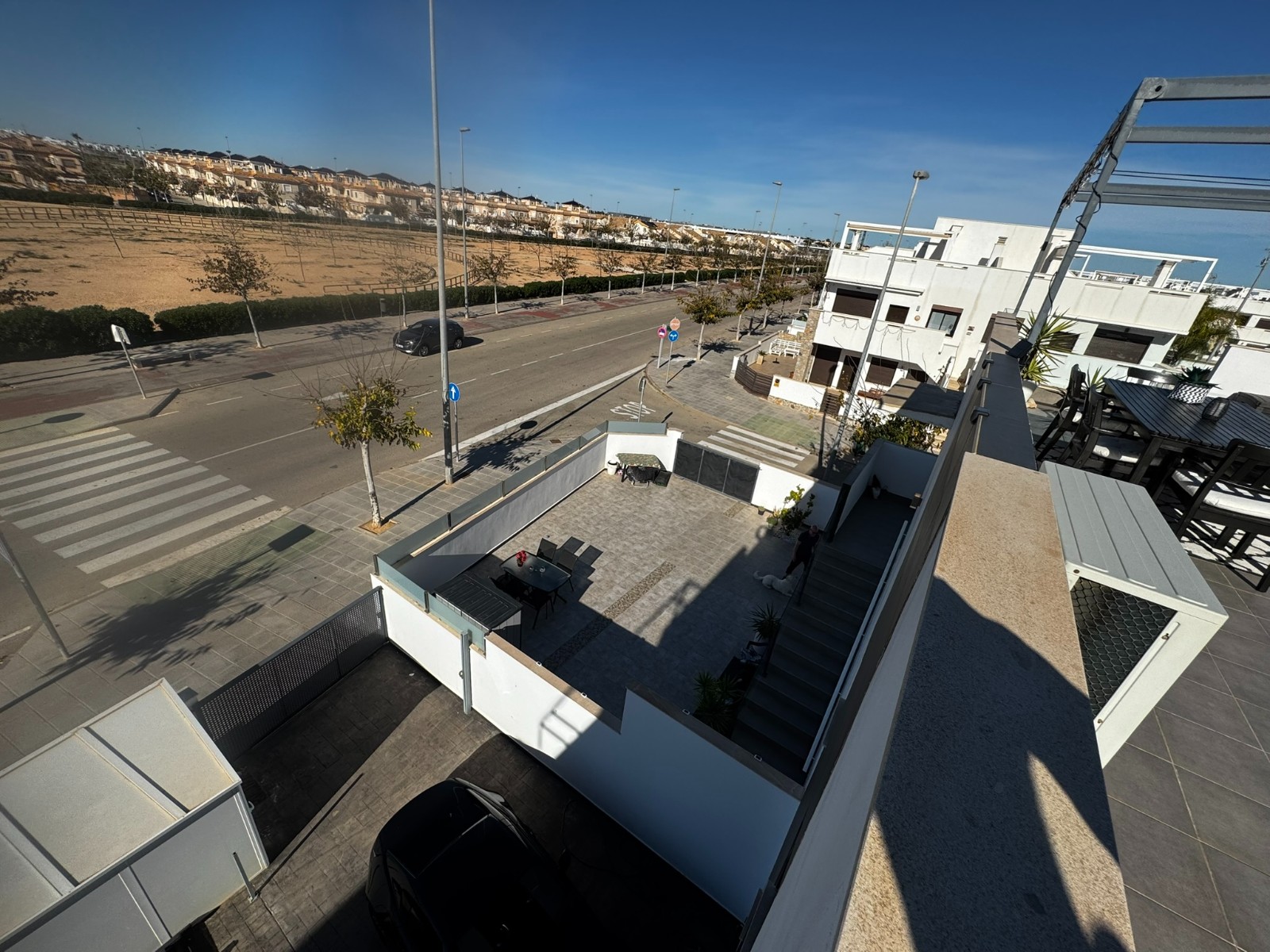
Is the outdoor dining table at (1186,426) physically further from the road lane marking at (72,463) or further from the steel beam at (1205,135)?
the road lane marking at (72,463)

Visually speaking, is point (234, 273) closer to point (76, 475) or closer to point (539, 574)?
point (76, 475)

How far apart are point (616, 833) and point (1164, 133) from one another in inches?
557

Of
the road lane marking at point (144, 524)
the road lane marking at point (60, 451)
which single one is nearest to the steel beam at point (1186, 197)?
the road lane marking at point (144, 524)

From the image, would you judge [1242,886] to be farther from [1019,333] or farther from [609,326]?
[609,326]

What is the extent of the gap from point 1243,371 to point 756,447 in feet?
40.2

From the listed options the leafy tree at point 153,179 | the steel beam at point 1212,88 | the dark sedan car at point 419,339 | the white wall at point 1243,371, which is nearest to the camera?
the steel beam at point 1212,88

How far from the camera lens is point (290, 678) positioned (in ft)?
23.9

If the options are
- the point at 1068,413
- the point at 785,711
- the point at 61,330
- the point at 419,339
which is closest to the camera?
the point at 1068,413

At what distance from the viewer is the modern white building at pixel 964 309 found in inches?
795

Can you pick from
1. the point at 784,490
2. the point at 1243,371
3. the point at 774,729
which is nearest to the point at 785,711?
the point at 774,729

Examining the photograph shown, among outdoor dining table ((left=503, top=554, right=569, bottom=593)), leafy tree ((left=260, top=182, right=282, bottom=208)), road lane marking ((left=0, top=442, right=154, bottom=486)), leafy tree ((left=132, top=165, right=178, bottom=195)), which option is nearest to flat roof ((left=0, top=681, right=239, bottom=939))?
outdoor dining table ((left=503, top=554, right=569, bottom=593))

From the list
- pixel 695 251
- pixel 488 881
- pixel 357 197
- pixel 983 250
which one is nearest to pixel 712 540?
pixel 488 881

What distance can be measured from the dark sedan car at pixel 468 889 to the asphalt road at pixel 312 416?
8.51m

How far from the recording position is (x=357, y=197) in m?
19.1
